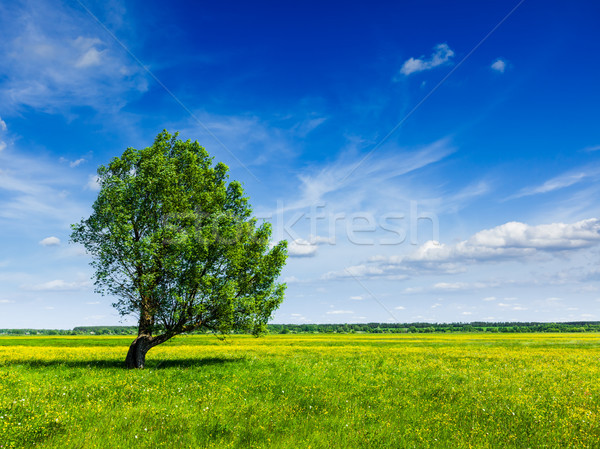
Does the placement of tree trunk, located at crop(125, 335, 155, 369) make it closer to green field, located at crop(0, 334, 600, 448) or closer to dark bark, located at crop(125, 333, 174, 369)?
dark bark, located at crop(125, 333, 174, 369)

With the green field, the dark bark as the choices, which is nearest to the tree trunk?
the dark bark

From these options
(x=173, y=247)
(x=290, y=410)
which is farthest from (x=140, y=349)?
(x=290, y=410)

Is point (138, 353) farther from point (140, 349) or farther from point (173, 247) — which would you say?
point (173, 247)

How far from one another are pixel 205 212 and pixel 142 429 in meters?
16.7

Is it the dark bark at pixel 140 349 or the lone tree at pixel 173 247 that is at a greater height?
the lone tree at pixel 173 247

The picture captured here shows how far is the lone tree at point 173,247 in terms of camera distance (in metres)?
22.9

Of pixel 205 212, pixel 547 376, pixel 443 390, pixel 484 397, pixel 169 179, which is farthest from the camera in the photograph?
pixel 205 212

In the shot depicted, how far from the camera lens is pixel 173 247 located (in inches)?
902

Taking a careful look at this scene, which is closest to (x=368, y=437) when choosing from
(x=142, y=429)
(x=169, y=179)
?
(x=142, y=429)

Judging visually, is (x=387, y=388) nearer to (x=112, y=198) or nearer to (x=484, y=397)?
(x=484, y=397)

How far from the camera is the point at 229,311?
77.2ft

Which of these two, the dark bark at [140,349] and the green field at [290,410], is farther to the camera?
the dark bark at [140,349]

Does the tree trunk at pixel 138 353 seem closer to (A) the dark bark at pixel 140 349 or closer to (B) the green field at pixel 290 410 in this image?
(A) the dark bark at pixel 140 349

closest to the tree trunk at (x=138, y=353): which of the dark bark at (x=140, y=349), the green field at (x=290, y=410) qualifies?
the dark bark at (x=140, y=349)
